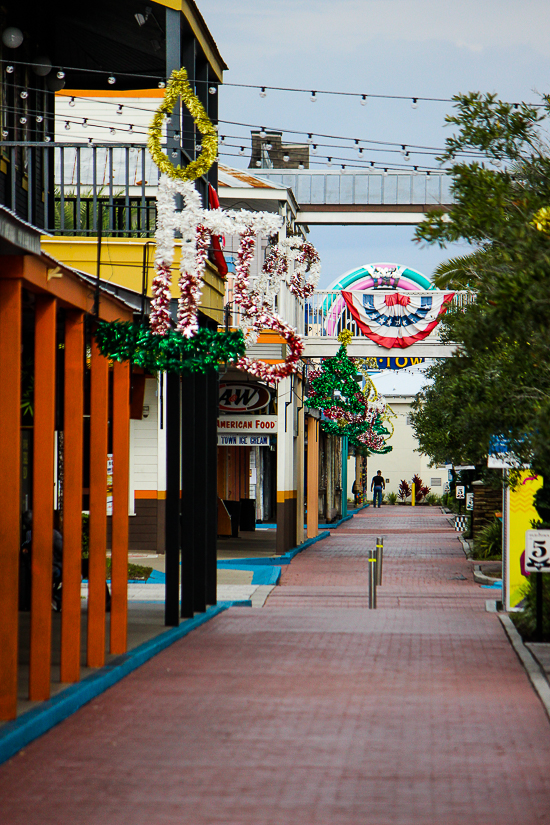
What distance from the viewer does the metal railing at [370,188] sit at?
31.5m

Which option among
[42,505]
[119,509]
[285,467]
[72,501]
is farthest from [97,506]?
[285,467]

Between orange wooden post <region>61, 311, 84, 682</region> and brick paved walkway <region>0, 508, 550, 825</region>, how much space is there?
471 mm

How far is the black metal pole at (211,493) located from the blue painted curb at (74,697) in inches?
83.7

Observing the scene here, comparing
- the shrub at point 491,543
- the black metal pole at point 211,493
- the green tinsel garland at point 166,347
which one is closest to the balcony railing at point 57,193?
the green tinsel garland at point 166,347

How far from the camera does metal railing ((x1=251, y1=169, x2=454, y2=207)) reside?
3150 centimetres

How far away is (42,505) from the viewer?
7.80m

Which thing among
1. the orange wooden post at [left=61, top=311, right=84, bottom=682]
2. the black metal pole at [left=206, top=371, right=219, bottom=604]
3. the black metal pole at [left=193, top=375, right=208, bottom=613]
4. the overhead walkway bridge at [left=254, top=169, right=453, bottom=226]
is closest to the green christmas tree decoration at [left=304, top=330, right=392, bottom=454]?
the overhead walkway bridge at [left=254, top=169, right=453, bottom=226]

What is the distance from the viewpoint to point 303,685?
9.49m

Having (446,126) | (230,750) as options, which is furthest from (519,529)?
(230,750)

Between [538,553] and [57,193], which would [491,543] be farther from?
[538,553]

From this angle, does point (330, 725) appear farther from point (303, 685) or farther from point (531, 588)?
point (531, 588)

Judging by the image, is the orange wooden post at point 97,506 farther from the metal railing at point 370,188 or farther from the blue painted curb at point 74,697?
the metal railing at point 370,188

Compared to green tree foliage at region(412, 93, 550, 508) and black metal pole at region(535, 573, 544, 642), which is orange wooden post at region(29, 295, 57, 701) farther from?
black metal pole at region(535, 573, 544, 642)

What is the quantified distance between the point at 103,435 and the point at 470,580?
13.2 metres
